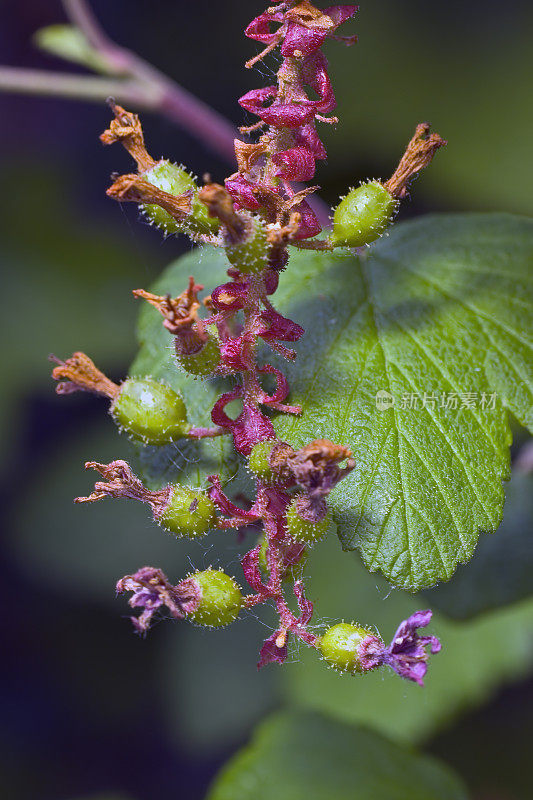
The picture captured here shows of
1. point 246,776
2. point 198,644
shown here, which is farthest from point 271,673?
point 246,776

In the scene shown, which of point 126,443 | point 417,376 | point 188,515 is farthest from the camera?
point 126,443

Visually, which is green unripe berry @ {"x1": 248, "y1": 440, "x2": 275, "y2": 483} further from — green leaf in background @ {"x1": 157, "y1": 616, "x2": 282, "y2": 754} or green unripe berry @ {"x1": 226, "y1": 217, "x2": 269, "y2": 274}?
green leaf in background @ {"x1": 157, "y1": 616, "x2": 282, "y2": 754}

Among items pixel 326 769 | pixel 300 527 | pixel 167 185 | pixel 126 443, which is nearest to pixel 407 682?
pixel 326 769

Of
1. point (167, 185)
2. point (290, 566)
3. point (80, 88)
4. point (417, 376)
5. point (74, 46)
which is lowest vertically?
point (290, 566)

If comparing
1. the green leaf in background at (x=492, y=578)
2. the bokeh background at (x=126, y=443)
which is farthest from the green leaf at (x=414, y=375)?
the bokeh background at (x=126, y=443)

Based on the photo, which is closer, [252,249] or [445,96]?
[252,249]

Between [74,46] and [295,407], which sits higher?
[74,46]

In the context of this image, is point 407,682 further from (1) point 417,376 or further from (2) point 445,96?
(2) point 445,96

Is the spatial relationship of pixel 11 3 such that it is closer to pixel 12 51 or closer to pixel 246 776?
pixel 12 51
